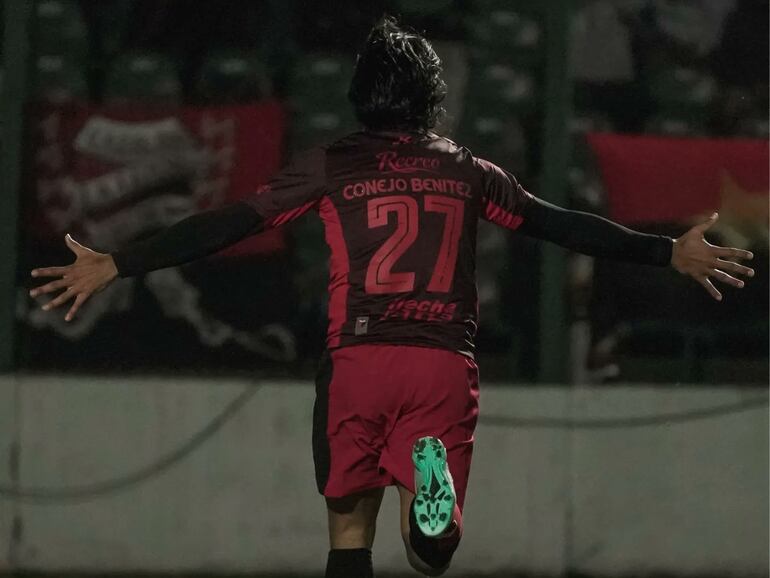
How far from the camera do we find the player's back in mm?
4496

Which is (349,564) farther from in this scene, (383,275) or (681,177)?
(681,177)

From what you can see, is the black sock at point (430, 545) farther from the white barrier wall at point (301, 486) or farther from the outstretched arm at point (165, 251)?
the white barrier wall at point (301, 486)

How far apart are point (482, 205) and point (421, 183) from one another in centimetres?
25

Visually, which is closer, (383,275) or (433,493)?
(433,493)

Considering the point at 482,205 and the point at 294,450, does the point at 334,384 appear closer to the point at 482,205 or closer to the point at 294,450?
the point at 482,205

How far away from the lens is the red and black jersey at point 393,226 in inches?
177

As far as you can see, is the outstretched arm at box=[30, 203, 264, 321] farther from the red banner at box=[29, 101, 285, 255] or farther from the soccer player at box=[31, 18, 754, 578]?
the red banner at box=[29, 101, 285, 255]

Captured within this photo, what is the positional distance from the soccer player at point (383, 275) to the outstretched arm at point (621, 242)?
0.20 metres

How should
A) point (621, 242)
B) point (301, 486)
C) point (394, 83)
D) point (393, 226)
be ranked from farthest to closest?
point (301, 486), point (621, 242), point (394, 83), point (393, 226)

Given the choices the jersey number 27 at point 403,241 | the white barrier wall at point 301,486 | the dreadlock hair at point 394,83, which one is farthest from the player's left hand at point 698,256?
the white barrier wall at point 301,486

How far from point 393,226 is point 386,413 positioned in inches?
21.9

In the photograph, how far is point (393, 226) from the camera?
4.48 meters

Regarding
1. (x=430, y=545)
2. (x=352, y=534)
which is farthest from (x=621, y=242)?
(x=352, y=534)

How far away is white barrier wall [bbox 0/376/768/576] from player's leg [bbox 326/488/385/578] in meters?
2.98
